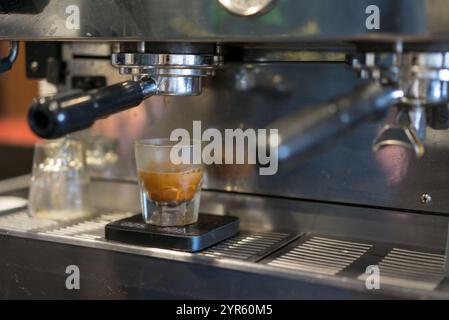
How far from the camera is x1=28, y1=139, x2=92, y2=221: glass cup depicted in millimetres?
957

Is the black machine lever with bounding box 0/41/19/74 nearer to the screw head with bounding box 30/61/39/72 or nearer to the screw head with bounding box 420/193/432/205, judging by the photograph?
the screw head with bounding box 30/61/39/72

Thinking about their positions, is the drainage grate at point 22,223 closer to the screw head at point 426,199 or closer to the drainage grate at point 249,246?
the drainage grate at point 249,246

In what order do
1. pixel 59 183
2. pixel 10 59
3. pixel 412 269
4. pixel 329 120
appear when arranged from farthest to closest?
1. pixel 59 183
2. pixel 10 59
3. pixel 412 269
4. pixel 329 120

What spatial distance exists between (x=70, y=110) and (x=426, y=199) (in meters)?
0.46

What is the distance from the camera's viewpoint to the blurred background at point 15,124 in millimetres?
1760

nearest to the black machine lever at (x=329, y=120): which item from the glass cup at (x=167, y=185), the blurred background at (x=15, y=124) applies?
the glass cup at (x=167, y=185)

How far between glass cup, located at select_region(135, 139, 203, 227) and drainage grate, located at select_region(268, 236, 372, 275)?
0.43 feet

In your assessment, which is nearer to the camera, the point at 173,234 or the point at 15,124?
the point at 173,234

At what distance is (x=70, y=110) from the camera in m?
0.58

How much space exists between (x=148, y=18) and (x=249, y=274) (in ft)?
0.91

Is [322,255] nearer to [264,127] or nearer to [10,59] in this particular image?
[264,127]

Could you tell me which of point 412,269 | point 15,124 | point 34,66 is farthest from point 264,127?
point 15,124

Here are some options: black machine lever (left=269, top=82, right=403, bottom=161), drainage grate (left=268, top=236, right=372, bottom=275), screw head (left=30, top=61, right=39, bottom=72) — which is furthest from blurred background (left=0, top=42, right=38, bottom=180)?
black machine lever (left=269, top=82, right=403, bottom=161)

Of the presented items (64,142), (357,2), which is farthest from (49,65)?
(357,2)
